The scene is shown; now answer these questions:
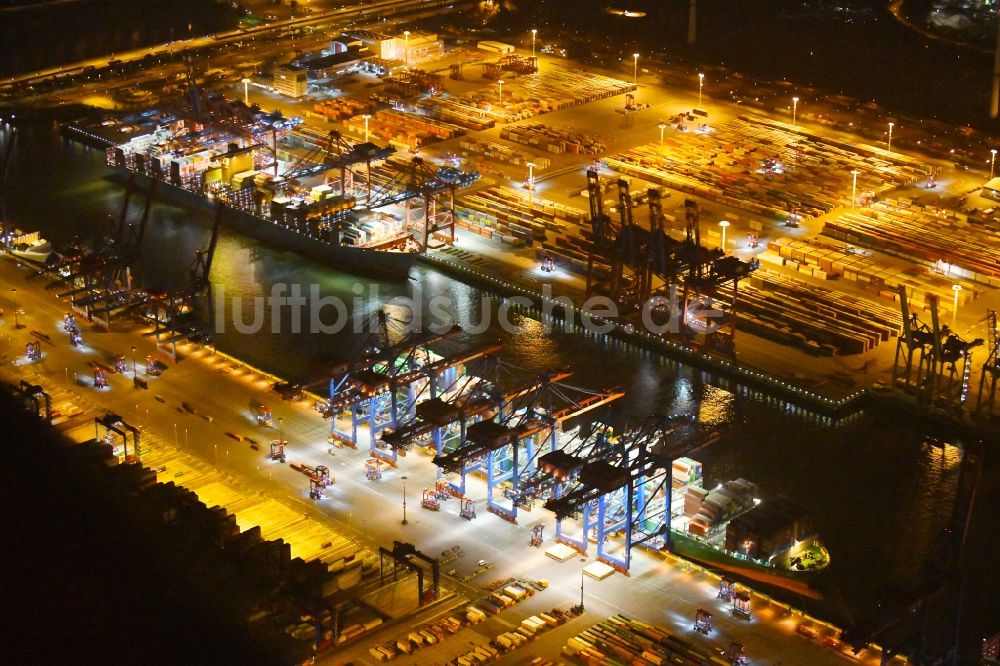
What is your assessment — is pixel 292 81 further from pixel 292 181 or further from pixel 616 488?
pixel 616 488

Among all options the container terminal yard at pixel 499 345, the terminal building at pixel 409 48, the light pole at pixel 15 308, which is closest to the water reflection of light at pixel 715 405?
the container terminal yard at pixel 499 345

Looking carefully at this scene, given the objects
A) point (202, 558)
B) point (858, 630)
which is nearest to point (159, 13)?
point (202, 558)

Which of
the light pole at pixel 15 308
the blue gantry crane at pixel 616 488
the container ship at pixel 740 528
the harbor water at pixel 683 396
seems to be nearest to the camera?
the blue gantry crane at pixel 616 488

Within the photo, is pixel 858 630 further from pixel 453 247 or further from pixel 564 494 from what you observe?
pixel 453 247

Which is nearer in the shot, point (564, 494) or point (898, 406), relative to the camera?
point (564, 494)

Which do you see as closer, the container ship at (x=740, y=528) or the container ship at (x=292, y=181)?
the container ship at (x=740, y=528)

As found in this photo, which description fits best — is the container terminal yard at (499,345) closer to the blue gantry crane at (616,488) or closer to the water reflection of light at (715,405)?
the blue gantry crane at (616,488)
